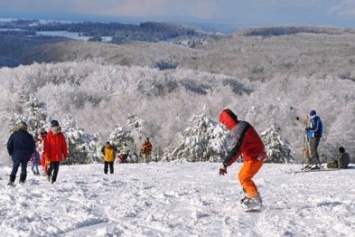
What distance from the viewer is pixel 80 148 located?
3731 cm

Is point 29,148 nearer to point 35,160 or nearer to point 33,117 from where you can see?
point 35,160

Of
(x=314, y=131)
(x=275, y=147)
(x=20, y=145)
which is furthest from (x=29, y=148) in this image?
(x=275, y=147)

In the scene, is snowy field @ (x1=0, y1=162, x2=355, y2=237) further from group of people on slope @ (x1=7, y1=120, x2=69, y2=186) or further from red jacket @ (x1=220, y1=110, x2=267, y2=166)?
group of people on slope @ (x1=7, y1=120, x2=69, y2=186)

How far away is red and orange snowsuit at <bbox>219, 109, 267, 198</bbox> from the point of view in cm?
769

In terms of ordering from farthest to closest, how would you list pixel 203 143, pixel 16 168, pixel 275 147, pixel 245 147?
pixel 275 147 < pixel 203 143 < pixel 16 168 < pixel 245 147

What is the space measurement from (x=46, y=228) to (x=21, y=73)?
87130mm

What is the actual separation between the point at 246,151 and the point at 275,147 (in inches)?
1251

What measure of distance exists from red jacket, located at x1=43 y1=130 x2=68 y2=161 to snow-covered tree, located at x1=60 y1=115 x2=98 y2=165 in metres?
23.5

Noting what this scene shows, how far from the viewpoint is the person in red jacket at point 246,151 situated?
7.70 m

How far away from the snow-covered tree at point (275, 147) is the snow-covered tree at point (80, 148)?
12.0 meters

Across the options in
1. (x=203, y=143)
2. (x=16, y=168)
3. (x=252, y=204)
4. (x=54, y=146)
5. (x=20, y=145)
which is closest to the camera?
(x=252, y=204)

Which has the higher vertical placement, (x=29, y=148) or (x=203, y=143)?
(x=29, y=148)

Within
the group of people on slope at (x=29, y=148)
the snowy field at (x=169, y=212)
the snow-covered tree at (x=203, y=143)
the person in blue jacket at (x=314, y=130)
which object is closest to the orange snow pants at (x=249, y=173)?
the snowy field at (x=169, y=212)

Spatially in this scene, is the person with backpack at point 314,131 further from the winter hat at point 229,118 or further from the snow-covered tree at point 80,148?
the snow-covered tree at point 80,148
